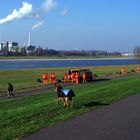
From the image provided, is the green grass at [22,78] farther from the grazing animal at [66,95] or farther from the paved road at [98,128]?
the paved road at [98,128]

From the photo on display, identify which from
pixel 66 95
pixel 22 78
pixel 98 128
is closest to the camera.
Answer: pixel 98 128

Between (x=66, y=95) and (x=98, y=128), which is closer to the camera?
(x=98, y=128)

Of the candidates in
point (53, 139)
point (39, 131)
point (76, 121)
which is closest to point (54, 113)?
point (76, 121)

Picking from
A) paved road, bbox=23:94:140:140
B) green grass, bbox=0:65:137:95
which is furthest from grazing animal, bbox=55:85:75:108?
green grass, bbox=0:65:137:95

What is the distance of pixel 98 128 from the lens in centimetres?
1213

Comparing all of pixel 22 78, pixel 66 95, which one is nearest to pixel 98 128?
pixel 66 95

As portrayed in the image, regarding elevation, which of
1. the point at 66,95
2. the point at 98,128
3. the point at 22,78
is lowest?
the point at 22,78

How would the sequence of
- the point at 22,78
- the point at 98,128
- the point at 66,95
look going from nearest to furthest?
1. the point at 98,128
2. the point at 66,95
3. the point at 22,78

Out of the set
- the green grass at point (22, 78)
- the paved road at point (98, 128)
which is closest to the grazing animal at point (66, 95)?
the paved road at point (98, 128)

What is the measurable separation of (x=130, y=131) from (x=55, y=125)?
2.20m

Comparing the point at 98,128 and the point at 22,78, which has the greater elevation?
the point at 98,128

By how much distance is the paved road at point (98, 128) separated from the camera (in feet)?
35.5

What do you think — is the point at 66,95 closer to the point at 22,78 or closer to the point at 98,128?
the point at 98,128

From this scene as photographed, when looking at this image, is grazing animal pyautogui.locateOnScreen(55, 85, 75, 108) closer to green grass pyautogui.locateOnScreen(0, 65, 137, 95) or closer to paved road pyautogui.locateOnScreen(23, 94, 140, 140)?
paved road pyautogui.locateOnScreen(23, 94, 140, 140)
